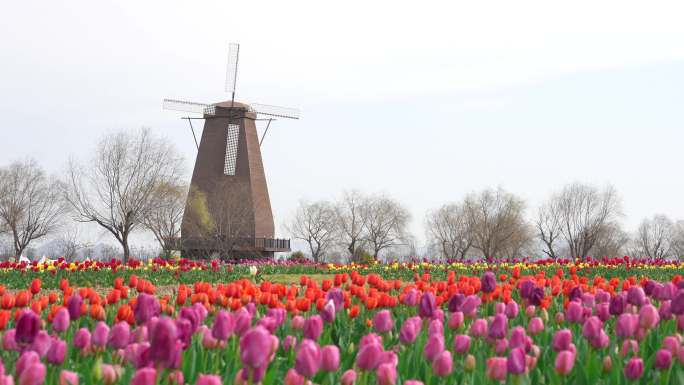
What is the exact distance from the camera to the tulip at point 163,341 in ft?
8.96

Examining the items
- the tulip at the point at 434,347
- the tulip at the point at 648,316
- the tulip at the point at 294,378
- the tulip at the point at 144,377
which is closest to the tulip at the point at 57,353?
the tulip at the point at 144,377

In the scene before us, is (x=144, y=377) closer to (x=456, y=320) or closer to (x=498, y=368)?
(x=498, y=368)

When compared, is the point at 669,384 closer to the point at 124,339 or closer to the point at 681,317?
the point at 681,317

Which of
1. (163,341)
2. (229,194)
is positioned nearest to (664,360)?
(163,341)

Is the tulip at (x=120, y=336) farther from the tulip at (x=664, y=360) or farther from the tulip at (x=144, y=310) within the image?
the tulip at (x=664, y=360)

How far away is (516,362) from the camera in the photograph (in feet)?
10.4

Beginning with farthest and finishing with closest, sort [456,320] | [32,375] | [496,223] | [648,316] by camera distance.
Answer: [496,223] → [456,320] → [648,316] → [32,375]

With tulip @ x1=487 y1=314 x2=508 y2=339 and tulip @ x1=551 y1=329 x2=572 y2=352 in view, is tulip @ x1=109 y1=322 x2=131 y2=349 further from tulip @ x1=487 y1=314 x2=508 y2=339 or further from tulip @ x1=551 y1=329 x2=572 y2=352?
tulip @ x1=551 y1=329 x2=572 y2=352

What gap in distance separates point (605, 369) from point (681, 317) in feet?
4.01

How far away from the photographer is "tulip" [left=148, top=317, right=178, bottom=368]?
8.96 ft

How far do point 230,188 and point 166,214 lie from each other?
11.5 ft

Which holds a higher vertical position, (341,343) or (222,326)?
(222,326)

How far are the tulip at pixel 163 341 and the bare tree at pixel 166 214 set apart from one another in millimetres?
34969

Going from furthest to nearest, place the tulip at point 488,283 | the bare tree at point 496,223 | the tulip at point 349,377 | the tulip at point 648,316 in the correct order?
1. the bare tree at point 496,223
2. the tulip at point 488,283
3. the tulip at point 648,316
4. the tulip at point 349,377
